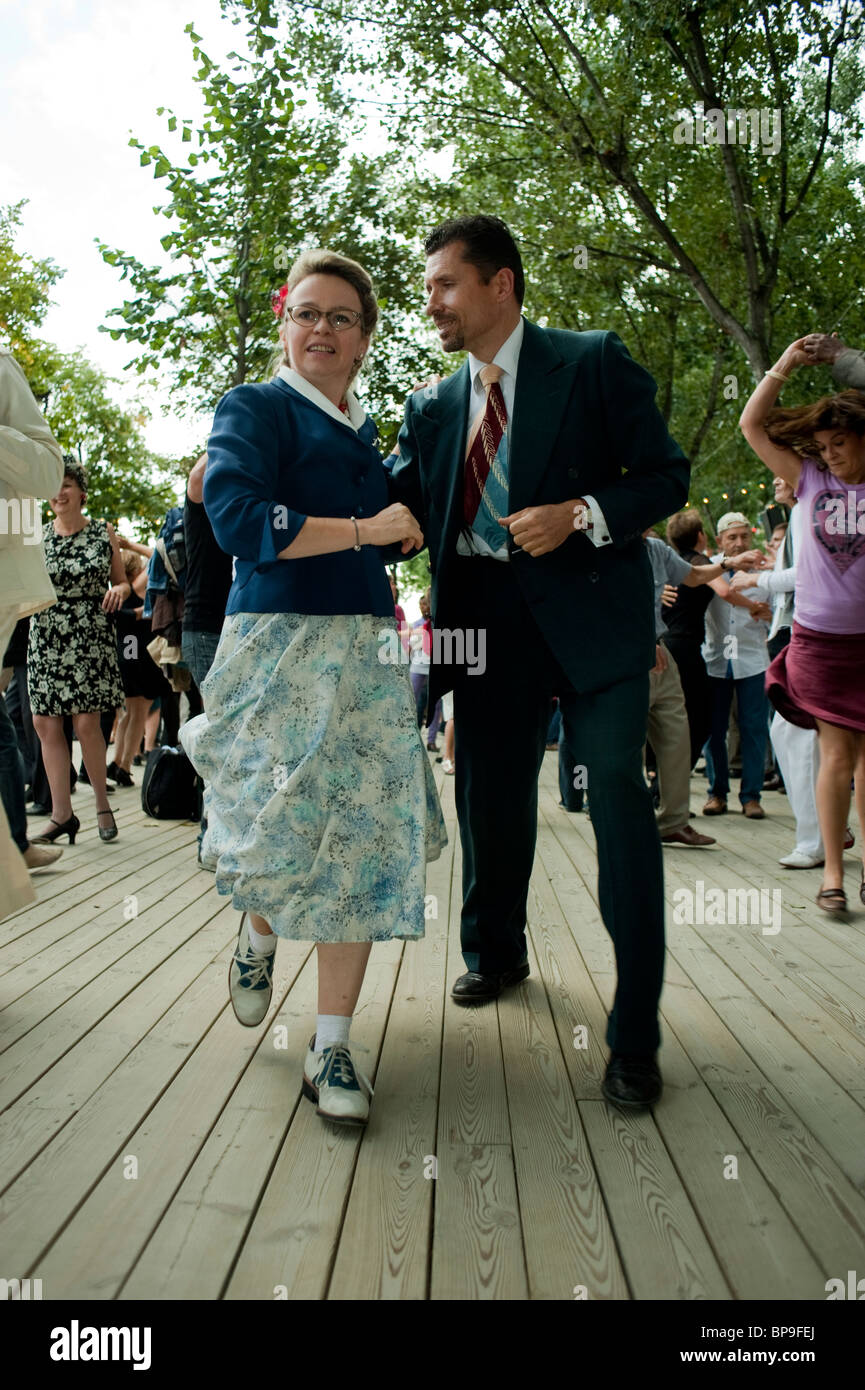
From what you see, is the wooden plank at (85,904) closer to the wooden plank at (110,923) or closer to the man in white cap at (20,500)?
the wooden plank at (110,923)

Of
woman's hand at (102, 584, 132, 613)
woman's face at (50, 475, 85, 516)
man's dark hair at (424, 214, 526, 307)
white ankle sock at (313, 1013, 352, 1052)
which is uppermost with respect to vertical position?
man's dark hair at (424, 214, 526, 307)

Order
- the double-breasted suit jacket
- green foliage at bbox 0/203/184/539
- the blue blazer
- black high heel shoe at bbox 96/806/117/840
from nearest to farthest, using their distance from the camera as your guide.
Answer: the blue blazer
the double-breasted suit jacket
black high heel shoe at bbox 96/806/117/840
green foliage at bbox 0/203/184/539

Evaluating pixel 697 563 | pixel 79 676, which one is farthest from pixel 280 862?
pixel 697 563

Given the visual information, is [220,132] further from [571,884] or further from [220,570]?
[571,884]

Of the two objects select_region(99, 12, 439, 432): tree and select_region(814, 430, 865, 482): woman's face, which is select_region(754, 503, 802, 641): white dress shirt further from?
select_region(99, 12, 439, 432): tree

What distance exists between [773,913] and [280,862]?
135 inches

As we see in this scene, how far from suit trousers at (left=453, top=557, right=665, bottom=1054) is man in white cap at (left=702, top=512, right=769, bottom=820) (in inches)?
240

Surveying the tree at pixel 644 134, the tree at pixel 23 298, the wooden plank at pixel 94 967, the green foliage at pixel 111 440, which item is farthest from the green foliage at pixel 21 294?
the wooden plank at pixel 94 967

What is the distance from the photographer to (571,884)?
674 cm

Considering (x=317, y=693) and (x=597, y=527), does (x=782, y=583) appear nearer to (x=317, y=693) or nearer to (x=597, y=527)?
(x=597, y=527)

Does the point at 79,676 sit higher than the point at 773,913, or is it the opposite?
the point at 79,676

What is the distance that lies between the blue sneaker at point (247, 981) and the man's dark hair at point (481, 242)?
205 cm

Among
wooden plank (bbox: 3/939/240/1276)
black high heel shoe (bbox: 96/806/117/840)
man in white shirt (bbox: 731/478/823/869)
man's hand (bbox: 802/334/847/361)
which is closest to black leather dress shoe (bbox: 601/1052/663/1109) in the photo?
wooden plank (bbox: 3/939/240/1276)

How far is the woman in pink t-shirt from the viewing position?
574 cm
